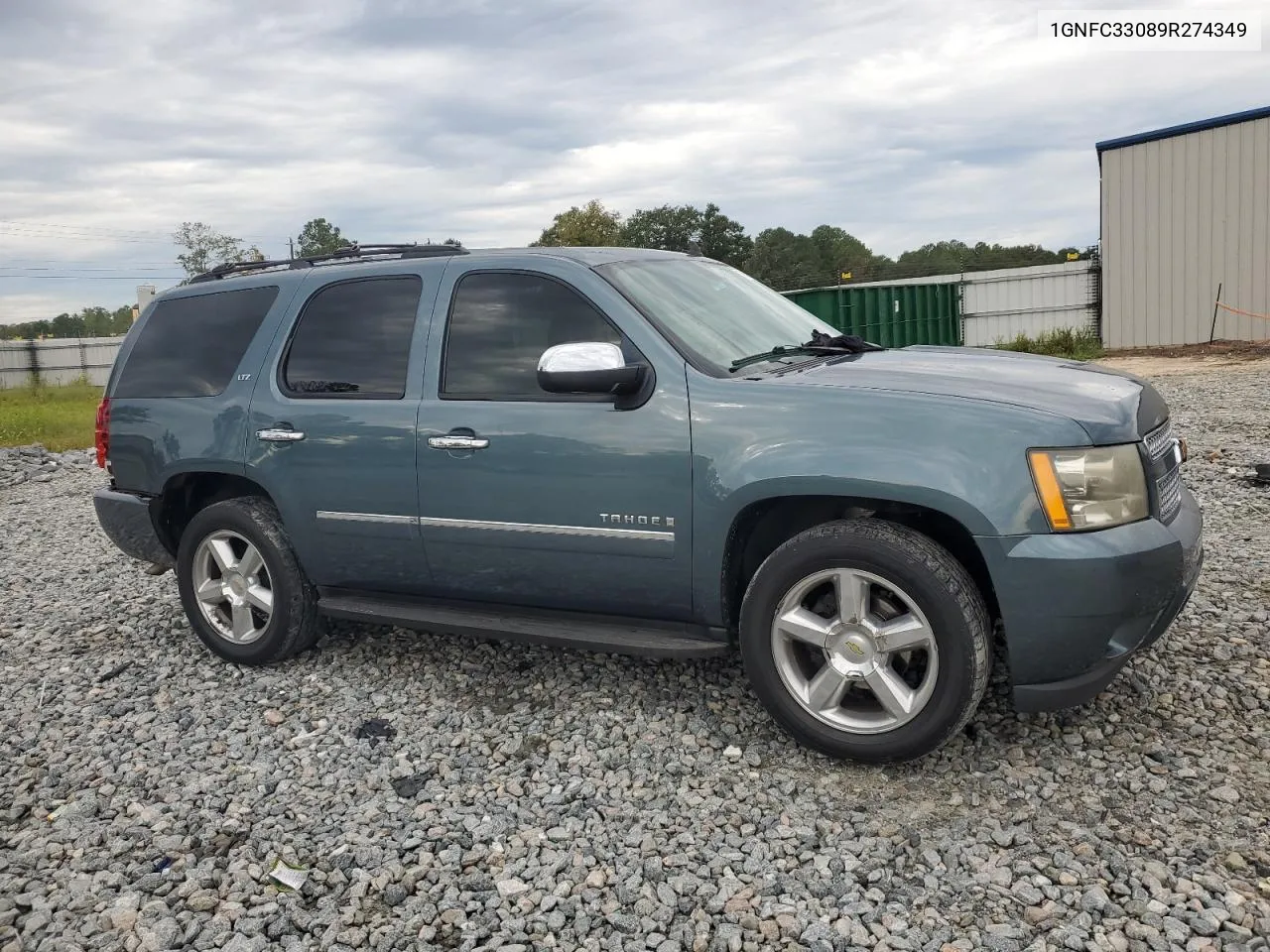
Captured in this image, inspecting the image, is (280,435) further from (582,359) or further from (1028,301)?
(1028,301)

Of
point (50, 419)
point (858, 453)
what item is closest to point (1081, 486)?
point (858, 453)

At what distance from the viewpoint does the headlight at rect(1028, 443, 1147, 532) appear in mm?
3062

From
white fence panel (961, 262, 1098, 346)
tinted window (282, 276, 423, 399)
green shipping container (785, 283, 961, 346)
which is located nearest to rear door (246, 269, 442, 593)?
tinted window (282, 276, 423, 399)

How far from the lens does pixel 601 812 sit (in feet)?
10.9

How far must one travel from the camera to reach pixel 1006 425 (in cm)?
312

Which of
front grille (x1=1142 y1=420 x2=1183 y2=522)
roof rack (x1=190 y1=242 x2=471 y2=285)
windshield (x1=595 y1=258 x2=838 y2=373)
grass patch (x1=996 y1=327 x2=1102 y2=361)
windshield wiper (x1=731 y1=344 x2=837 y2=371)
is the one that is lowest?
grass patch (x1=996 y1=327 x2=1102 y2=361)

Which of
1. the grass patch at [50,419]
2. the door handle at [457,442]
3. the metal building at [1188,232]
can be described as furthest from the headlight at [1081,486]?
the metal building at [1188,232]

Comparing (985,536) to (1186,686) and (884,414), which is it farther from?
(1186,686)

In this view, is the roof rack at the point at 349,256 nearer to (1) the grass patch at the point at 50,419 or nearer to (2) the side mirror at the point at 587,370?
(2) the side mirror at the point at 587,370

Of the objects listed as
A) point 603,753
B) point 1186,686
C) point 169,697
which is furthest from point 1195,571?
point 169,697

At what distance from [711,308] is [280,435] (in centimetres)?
200

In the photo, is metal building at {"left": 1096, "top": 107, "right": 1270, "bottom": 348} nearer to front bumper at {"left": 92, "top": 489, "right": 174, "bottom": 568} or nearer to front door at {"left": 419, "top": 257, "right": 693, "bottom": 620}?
front door at {"left": 419, "top": 257, "right": 693, "bottom": 620}

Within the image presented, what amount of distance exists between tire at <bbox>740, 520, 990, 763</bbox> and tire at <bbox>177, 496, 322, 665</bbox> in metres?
2.29

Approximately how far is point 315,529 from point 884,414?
257 cm
